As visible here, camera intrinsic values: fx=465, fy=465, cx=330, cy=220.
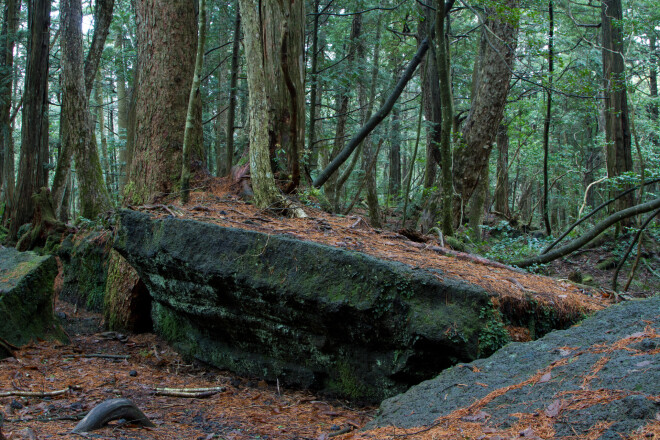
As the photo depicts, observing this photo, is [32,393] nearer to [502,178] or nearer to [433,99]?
[433,99]

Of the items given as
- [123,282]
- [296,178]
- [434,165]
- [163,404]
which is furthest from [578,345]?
[434,165]

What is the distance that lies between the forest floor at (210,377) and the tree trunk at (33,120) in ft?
17.8

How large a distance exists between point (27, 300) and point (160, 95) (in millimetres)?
3393

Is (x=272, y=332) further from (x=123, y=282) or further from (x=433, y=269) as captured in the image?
(x=123, y=282)

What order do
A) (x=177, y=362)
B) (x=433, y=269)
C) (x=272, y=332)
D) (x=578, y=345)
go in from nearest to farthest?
(x=578, y=345), (x=433, y=269), (x=272, y=332), (x=177, y=362)

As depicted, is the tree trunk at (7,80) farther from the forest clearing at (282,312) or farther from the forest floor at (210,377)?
the forest floor at (210,377)

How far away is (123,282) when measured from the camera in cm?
638

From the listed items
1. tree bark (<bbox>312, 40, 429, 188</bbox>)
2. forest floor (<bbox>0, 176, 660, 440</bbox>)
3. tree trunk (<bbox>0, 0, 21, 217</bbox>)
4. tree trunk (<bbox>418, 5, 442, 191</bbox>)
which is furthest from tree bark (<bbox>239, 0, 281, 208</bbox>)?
tree trunk (<bbox>0, 0, 21, 217</bbox>)

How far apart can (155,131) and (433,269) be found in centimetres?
479

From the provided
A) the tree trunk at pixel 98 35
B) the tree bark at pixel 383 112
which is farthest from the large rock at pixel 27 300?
the tree trunk at pixel 98 35

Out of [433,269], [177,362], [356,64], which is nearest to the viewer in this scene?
[433,269]

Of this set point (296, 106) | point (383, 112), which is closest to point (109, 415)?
point (296, 106)

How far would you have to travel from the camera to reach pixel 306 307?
424cm

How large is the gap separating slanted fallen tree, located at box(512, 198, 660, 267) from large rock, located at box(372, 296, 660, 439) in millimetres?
2408
